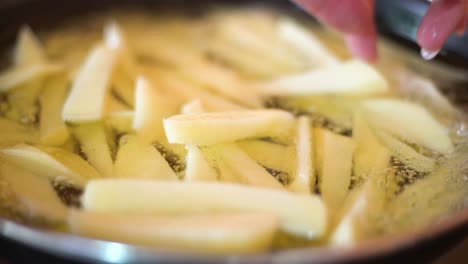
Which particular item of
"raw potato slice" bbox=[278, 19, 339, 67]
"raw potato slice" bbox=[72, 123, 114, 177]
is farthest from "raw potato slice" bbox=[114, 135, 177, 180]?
"raw potato slice" bbox=[278, 19, 339, 67]

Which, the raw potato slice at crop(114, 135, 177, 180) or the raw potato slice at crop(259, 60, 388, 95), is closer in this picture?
the raw potato slice at crop(114, 135, 177, 180)

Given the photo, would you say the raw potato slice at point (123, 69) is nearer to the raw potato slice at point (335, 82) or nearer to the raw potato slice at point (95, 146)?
the raw potato slice at point (95, 146)

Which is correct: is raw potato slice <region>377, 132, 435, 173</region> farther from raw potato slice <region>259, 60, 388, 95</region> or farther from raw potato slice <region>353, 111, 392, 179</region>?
raw potato slice <region>259, 60, 388, 95</region>

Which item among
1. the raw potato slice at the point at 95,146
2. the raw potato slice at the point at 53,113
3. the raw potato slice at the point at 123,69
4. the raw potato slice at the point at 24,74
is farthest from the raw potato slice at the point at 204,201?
the raw potato slice at the point at 24,74

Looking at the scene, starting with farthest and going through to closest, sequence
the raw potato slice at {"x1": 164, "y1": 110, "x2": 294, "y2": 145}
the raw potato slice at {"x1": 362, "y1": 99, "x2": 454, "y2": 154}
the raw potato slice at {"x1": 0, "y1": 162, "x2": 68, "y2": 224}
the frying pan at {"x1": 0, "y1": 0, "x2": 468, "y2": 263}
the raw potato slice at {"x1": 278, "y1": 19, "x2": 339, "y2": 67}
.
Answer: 1. the raw potato slice at {"x1": 278, "y1": 19, "x2": 339, "y2": 67}
2. the raw potato slice at {"x1": 362, "y1": 99, "x2": 454, "y2": 154}
3. the raw potato slice at {"x1": 164, "y1": 110, "x2": 294, "y2": 145}
4. the raw potato slice at {"x1": 0, "y1": 162, "x2": 68, "y2": 224}
5. the frying pan at {"x1": 0, "y1": 0, "x2": 468, "y2": 263}

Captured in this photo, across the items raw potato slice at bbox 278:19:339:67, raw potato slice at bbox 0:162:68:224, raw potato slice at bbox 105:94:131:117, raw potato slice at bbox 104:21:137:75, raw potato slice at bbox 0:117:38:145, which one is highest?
raw potato slice at bbox 278:19:339:67

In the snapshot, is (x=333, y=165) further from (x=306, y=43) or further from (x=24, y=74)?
(x=24, y=74)

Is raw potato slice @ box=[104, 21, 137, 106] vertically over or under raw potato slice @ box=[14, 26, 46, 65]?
over

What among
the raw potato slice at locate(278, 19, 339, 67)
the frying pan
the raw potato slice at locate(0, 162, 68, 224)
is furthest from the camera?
the raw potato slice at locate(278, 19, 339, 67)
